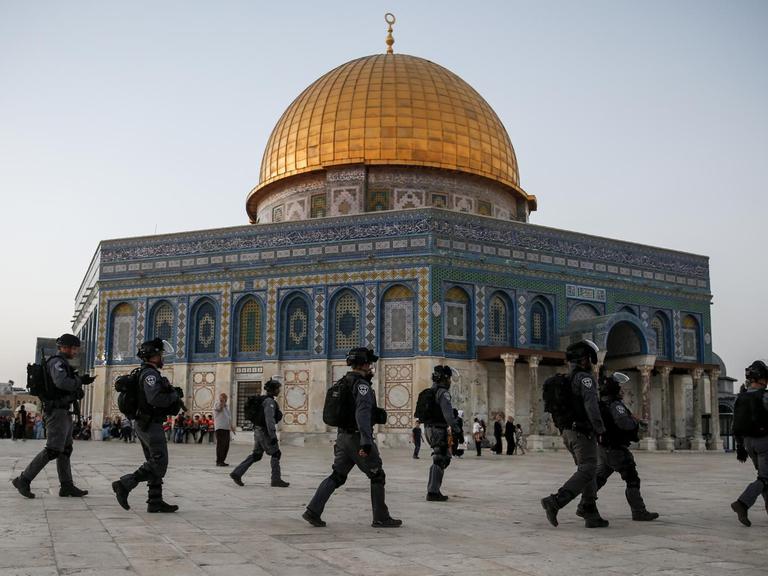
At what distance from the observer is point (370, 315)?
2939 centimetres

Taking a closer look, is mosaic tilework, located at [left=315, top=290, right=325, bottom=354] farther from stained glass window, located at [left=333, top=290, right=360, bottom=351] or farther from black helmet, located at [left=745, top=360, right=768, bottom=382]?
black helmet, located at [left=745, top=360, right=768, bottom=382]

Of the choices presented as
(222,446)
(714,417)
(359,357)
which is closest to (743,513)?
(359,357)

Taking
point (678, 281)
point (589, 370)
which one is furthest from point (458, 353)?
point (589, 370)

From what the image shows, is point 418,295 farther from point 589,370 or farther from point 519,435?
point 589,370

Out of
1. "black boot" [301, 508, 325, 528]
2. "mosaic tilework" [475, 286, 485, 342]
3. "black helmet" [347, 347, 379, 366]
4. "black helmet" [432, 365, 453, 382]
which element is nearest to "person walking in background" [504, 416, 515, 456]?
"mosaic tilework" [475, 286, 485, 342]

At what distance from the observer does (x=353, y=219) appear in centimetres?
3027

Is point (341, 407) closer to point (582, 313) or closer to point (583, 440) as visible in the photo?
point (583, 440)

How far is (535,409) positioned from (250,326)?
34.3 ft

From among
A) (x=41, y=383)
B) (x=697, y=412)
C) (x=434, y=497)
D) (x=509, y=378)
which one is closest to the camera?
(x=41, y=383)

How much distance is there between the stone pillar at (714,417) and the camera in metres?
32.7

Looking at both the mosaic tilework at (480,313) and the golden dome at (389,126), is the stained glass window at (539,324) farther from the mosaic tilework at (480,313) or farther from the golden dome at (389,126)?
the golden dome at (389,126)

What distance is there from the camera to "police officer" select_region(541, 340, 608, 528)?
7848 millimetres

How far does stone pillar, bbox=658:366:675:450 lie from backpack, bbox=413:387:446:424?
23.4 meters

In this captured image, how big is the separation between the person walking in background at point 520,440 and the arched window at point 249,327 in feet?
31.9
